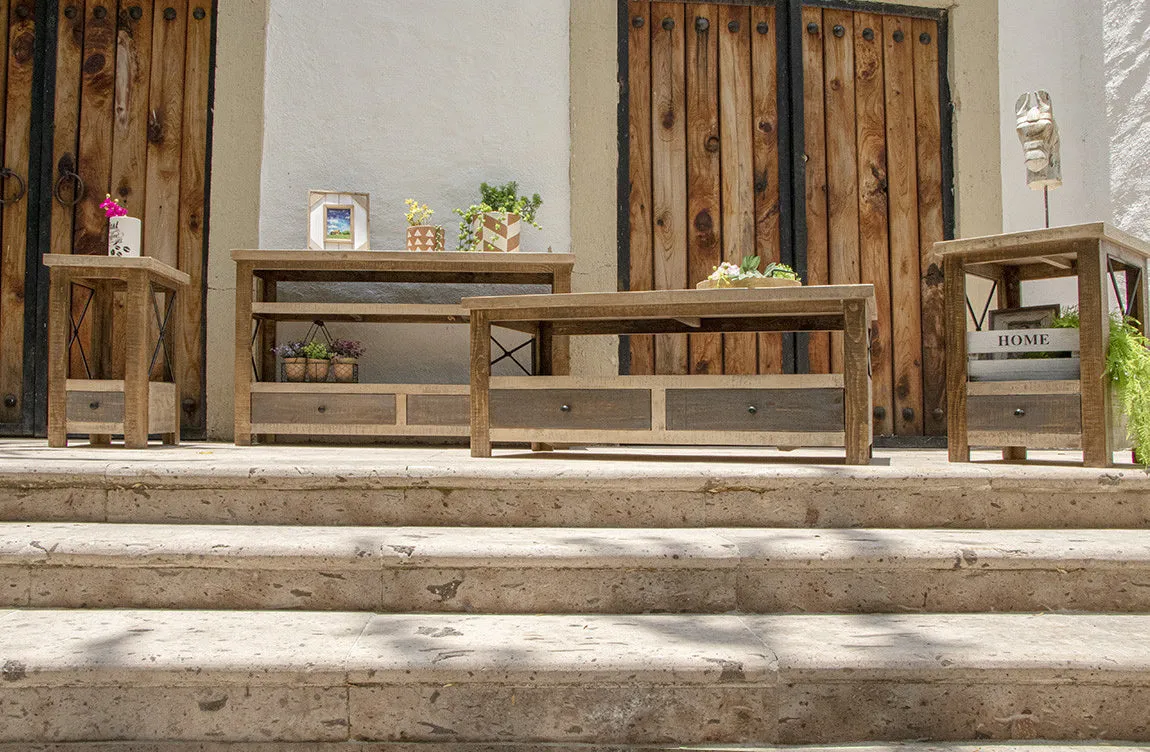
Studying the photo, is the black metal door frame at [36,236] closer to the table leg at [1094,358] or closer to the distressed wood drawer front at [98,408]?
the distressed wood drawer front at [98,408]

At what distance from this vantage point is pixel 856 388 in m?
2.94

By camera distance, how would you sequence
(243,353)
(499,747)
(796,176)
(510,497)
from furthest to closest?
(796,176), (243,353), (510,497), (499,747)

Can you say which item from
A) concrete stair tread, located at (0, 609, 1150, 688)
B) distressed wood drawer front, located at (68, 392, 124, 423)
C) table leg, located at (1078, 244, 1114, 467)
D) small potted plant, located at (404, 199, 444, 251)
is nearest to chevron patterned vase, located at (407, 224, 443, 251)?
small potted plant, located at (404, 199, 444, 251)

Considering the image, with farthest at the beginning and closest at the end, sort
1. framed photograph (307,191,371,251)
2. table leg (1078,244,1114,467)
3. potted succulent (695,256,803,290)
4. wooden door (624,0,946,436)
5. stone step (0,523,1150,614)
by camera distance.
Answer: wooden door (624,0,946,436) → framed photograph (307,191,371,251) → potted succulent (695,256,803,290) → table leg (1078,244,1114,467) → stone step (0,523,1150,614)

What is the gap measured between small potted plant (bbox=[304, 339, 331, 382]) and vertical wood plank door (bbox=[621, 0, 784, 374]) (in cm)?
165

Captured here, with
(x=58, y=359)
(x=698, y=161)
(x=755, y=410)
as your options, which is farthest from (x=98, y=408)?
(x=698, y=161)

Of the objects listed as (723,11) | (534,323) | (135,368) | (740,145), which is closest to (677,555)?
(534,323)

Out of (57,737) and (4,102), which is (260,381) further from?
(57,737)

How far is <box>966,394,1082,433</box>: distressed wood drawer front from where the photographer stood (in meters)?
2.92

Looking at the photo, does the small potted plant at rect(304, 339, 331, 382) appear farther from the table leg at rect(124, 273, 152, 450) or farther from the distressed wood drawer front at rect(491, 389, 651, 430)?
the distressed wood drawer front at rect(491, 389, 651, 430)

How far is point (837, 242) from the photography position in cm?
485

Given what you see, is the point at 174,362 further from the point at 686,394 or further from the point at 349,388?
the point at 686,394

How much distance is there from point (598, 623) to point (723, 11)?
13.1 feet

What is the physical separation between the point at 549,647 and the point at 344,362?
2.58 meters
